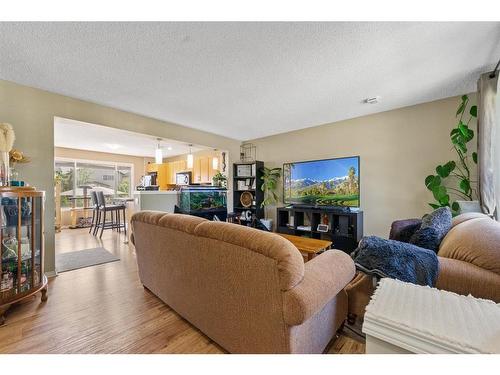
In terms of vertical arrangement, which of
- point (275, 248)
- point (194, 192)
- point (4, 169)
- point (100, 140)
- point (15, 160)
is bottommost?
point (275, 248)

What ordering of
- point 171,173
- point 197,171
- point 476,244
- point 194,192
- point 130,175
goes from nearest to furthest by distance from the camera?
point 476,244
point 194,192
point 197,171
point 171,173
point 130,175

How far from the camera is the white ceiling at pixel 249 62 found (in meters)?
1.46

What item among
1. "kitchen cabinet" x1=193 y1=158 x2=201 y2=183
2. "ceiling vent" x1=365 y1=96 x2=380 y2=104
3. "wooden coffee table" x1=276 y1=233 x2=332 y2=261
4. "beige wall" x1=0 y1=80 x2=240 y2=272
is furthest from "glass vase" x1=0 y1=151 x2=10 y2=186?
"kitchen cabinet" x1=193 y1=158 x2=201 y2=183

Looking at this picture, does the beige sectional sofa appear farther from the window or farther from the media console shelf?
the window

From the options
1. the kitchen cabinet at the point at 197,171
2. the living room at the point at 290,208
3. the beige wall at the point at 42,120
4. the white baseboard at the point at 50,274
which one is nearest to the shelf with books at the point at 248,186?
the living room at the point at 290,208

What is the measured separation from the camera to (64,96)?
8.16 feet

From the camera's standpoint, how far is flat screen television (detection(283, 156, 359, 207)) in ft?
10.4

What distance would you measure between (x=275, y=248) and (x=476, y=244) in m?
1.46

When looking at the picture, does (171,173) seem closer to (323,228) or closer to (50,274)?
(50,274)

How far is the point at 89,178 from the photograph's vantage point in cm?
595

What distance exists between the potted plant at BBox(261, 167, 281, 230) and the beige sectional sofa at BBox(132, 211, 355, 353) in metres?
2.81

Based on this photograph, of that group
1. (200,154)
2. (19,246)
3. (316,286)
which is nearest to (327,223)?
(316,286)
